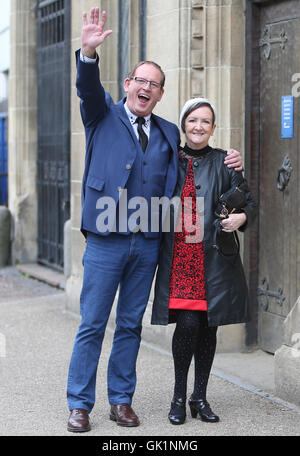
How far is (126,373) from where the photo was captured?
4.85m

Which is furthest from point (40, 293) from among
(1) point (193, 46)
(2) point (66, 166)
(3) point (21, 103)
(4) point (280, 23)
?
(4) point (280, 23)

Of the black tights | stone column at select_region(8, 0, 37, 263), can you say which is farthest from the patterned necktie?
stone column at select_region(8, 0, 37, 263)

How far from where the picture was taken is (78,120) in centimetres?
796

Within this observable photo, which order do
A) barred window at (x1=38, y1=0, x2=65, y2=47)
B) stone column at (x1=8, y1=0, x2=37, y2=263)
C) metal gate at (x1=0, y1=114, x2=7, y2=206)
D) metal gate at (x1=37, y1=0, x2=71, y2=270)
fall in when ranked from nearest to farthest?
metal gate at (x1=37, y1=0, x2=71, y2=270)
barred window at (x1=38, y1=0, x2=65, y2=47)
stone column at (x1=8, y1=0, x2=37, y2=263)
metal gate at (x1=0, y1=114, x2=7, y2=206)

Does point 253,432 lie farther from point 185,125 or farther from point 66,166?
point 66,166

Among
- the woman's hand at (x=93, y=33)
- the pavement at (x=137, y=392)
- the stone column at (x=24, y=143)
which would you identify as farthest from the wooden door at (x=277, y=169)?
the stone column at (x=24, y=143)

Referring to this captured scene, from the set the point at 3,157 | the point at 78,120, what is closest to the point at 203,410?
the point at 78,120

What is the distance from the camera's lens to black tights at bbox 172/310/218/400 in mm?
4723

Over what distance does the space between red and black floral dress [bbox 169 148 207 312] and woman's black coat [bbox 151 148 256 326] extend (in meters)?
0.03

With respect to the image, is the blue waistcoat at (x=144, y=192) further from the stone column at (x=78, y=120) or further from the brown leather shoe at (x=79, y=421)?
the stone column at (x=78, y=120)

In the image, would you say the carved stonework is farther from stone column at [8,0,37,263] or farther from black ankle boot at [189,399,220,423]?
stone column at [8,0,37,263]

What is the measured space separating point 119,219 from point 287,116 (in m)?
1.91

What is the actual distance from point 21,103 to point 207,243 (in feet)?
22.5

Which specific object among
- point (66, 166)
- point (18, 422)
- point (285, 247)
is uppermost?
point (66, 166)
